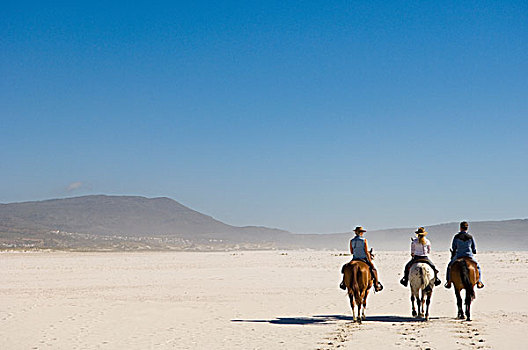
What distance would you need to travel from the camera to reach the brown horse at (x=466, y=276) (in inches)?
656

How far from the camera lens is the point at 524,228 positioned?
191m

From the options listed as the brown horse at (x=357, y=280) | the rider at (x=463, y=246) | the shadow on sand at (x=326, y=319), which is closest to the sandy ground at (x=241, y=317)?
the shadow on sand at (x=326, y=319)

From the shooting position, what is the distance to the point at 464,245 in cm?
1706

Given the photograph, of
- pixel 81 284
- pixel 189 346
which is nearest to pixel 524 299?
pixel 189 346

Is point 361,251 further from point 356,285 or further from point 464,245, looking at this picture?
point 464,245

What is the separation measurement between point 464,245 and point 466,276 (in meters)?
0.82

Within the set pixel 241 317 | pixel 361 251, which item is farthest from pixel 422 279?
pixel 241 317

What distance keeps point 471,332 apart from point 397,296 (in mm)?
8366

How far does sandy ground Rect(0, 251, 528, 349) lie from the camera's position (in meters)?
14.0

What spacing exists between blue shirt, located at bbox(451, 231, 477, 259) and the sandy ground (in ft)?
5.60

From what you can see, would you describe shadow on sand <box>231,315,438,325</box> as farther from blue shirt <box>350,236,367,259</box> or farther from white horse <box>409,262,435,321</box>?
blue shirt <box>350,236,367,259</box>

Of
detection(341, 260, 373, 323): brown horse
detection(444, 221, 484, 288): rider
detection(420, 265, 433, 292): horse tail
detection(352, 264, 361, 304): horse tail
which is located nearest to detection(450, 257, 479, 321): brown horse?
detection(444, 221, 484, 288): rider

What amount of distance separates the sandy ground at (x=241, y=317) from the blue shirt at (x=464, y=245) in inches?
67.2

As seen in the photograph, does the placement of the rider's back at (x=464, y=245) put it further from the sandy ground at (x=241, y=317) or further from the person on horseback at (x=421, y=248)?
the sandy ground at (x=241, y=317)
